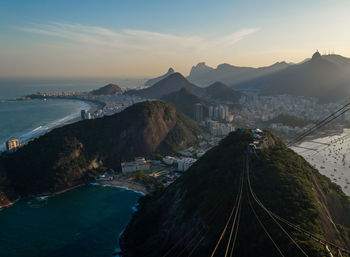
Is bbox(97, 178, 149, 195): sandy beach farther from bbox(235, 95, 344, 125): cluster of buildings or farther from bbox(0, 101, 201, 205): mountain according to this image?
bbox(235, 95, 344, 125): cluster of buildings

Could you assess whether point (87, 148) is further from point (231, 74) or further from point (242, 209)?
point (231, 74)

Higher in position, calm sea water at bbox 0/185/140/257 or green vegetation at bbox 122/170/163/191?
green vegetation at bbox 122/170/163/191

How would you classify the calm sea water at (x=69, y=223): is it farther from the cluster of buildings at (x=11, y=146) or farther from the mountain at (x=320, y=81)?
the mountain at (x=320, y=81)

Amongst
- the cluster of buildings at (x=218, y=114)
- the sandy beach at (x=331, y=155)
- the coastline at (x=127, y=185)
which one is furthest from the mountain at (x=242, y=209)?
the cluster of buildings at (x=218, y=114)

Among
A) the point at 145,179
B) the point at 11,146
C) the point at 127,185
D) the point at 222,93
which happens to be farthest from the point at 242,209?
the point at 222,93

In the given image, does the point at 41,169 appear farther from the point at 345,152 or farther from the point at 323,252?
the point at 345,152

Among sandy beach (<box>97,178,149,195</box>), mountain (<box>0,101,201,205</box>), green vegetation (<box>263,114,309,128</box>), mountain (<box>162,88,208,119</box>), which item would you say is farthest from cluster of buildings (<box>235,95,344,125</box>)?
sandy beach (<box>97,178,149,195</box>)

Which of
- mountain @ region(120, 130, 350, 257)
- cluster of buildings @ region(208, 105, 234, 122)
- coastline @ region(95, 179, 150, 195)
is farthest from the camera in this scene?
cluster of buildings @ region(208, 105, 234, 122)

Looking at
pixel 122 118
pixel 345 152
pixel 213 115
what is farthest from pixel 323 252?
pixel 213 115
